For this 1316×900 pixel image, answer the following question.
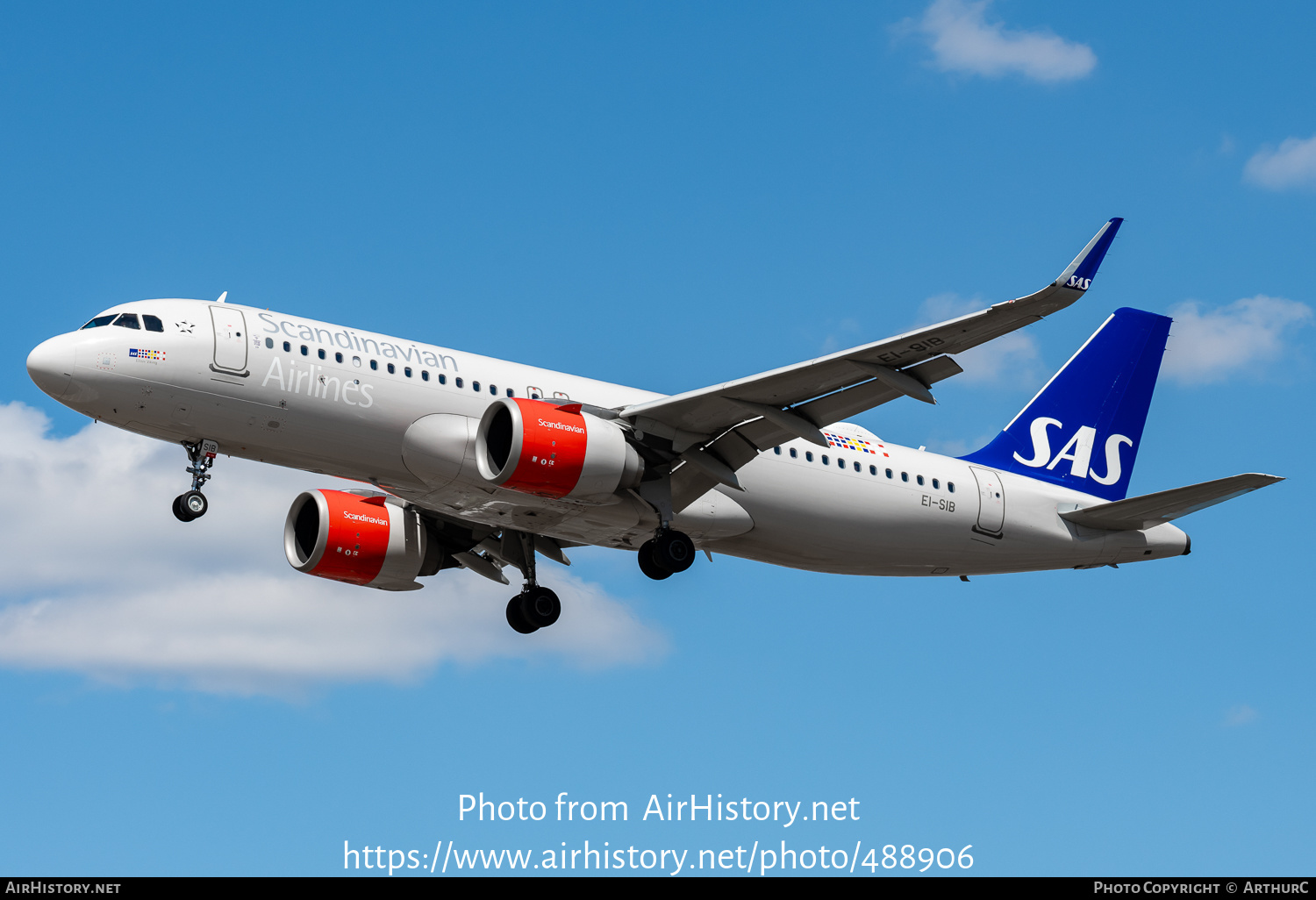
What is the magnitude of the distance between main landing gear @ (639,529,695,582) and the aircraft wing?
0.93m

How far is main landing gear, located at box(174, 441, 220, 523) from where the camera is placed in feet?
84.7

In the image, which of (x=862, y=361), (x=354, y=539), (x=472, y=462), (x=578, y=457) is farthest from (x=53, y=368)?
(x=862, y=361)

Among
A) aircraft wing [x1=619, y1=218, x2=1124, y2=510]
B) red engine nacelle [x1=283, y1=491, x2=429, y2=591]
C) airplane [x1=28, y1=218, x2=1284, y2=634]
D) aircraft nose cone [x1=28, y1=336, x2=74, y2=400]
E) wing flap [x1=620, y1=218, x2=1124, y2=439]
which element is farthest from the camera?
red engine nacelle [x1=283, y1=491, x2=429, y2=591]

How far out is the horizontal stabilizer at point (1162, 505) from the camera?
93.9 ft

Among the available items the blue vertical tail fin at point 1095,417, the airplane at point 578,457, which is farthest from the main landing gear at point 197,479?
the blue vertical tail fin at point 1095,417

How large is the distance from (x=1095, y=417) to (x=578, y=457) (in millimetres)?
15404

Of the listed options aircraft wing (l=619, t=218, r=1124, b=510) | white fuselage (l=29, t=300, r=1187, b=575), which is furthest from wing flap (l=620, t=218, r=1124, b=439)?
white fuselage (l=29, t=300, r=1187, b=575)

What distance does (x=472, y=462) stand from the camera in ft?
87.4

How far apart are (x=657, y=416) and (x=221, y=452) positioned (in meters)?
7.80

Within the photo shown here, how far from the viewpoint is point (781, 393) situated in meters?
Answer: 27.0

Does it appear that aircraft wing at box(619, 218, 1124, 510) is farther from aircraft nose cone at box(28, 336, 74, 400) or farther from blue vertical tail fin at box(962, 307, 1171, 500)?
aircraft nose cone at box(28, 336, 74, 400)
